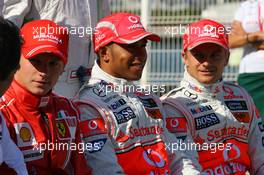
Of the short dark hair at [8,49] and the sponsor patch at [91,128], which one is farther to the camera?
the sponsor patch at [91,128]

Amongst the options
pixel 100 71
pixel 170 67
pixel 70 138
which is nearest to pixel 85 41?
pixel 100 71

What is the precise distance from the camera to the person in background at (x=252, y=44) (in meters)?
6.24

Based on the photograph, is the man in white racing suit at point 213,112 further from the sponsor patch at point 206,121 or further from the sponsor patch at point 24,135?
the sponsor patch at point 24,135

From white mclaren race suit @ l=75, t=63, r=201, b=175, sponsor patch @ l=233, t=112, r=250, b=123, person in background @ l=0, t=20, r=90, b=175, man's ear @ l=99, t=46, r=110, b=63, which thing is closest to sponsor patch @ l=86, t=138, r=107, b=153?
white mclaren race suit @ l=75, t=63, r=201, b=175

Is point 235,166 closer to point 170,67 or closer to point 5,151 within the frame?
point 5,151

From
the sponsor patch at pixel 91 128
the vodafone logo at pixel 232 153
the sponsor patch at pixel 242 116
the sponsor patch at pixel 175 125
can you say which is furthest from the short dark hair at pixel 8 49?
the sponsor patch at pixel 242 116

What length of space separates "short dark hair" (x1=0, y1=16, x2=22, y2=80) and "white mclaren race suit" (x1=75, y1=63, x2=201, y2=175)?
132cm

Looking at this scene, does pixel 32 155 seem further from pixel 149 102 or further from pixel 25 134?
pixel 149 102

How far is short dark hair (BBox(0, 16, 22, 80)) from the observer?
2.95 m

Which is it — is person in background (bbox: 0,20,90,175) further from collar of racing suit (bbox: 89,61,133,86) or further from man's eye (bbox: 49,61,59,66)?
collar of racing suit (bbox: 89,61,133,86)

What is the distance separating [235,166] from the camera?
4859mm

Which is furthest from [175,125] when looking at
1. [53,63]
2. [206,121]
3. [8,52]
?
[8,52]

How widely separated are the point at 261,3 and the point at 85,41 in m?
1.90

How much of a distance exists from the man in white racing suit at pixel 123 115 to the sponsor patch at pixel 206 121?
0.70ft
